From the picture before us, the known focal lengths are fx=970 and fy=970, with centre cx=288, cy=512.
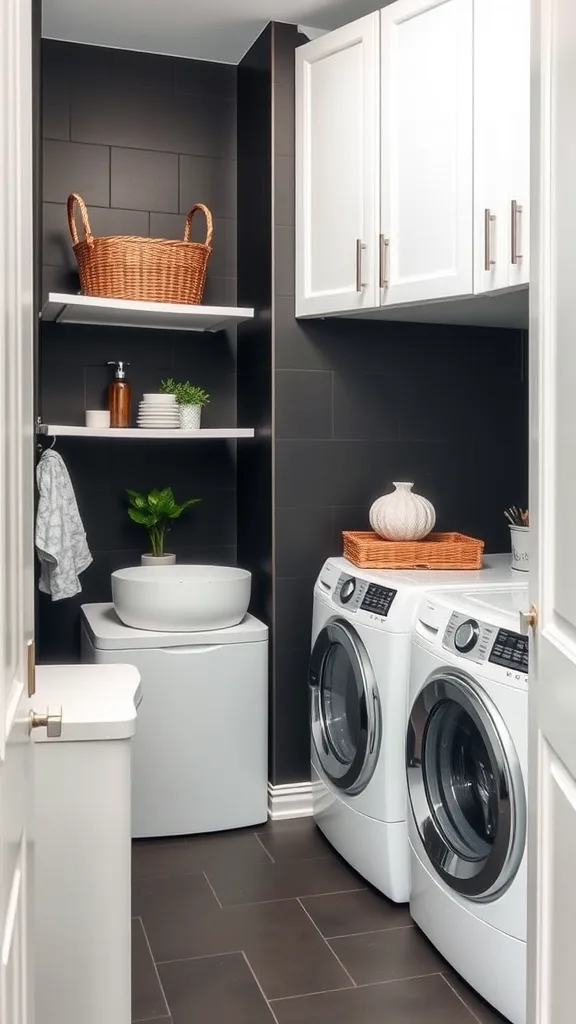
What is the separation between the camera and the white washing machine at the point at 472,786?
2.00 m

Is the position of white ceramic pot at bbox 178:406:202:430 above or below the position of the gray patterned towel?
above

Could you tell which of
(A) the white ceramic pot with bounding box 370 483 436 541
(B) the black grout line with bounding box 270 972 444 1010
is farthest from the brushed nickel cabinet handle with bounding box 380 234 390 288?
(B) the black grout line with bounding box 270 972 444 1010

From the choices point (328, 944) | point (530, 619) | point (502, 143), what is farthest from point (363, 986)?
point (502, 143)

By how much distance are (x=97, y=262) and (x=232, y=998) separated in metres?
2.13

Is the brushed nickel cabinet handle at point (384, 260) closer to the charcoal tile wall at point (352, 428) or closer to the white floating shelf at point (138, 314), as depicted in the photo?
the charcoal tile wall at point (352, 428)

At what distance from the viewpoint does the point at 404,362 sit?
334 cm

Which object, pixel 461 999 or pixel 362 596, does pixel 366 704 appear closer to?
pixel 362 596

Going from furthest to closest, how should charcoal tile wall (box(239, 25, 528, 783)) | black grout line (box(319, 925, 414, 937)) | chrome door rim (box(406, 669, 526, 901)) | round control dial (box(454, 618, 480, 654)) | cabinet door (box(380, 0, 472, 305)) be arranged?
charcoal tile wall (box(239, 25, 528, 783)) < cabinet door (box(380, 0, 472, 305)) < black grout line (box(319, 925, 414, 937)) < round control dial (box(454, 618, 480, 654)) < chrome door rim (box(406, 669, 526, 901))

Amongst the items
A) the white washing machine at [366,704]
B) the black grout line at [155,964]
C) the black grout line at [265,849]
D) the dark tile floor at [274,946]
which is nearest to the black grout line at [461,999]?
the dark tile floor at [274,946]

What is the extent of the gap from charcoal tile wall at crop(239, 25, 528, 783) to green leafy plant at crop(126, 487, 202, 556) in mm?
406

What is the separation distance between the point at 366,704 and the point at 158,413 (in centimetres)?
123

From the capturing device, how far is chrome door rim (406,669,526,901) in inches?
77.8

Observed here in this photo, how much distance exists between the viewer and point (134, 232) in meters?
3.40

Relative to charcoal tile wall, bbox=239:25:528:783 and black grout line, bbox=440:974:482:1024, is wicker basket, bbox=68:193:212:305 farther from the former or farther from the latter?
black grout line, bbox=440:974:482:1024
